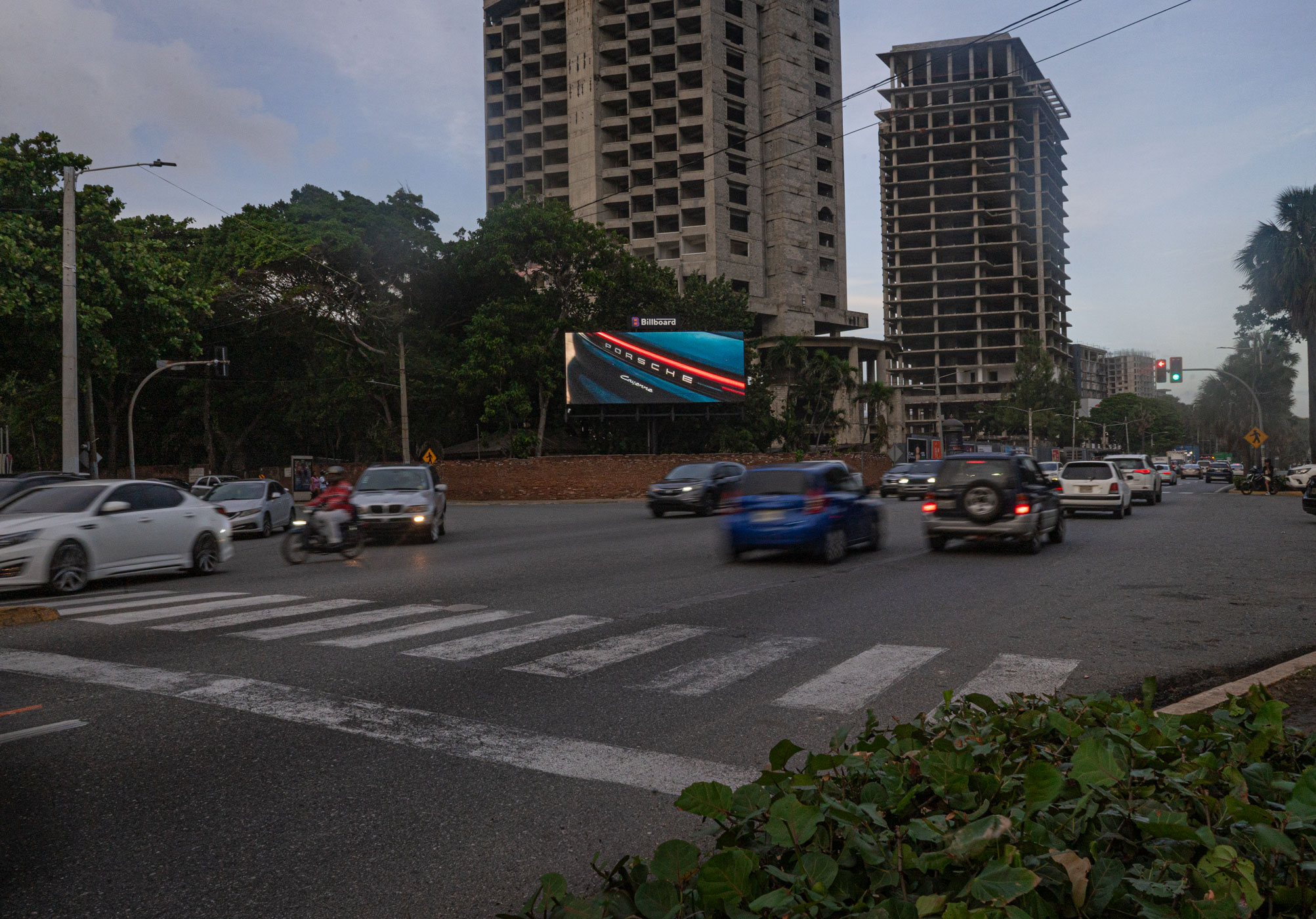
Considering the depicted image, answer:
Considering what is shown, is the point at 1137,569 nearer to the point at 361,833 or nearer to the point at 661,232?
the point at 361,833

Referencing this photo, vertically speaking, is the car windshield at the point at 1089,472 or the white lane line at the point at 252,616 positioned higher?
the car windshield at the point at 1089,472

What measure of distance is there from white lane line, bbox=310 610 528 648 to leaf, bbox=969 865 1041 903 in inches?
264

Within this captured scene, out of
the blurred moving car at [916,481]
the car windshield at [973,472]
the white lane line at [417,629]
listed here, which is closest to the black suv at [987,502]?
the car windshield at [973,472]

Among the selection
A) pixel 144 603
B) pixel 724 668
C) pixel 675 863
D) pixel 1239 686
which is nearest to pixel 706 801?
pixel 675 863

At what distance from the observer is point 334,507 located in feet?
53.6

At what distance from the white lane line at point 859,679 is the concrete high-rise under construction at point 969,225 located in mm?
121068

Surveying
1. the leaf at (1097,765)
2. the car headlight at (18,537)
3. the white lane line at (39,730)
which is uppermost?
the car headlight at (18,537)

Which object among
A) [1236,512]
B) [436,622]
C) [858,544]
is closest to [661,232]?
[1236,512]

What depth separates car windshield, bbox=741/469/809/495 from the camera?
47.6ft

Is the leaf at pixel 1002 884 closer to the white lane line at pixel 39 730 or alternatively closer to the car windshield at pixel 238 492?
the white lane line at pixel 39 730

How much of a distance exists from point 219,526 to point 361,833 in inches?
490

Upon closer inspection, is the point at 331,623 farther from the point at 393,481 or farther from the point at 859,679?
the point at 393,481

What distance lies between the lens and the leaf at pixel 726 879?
7.07 feet

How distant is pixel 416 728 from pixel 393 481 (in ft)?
51.8
